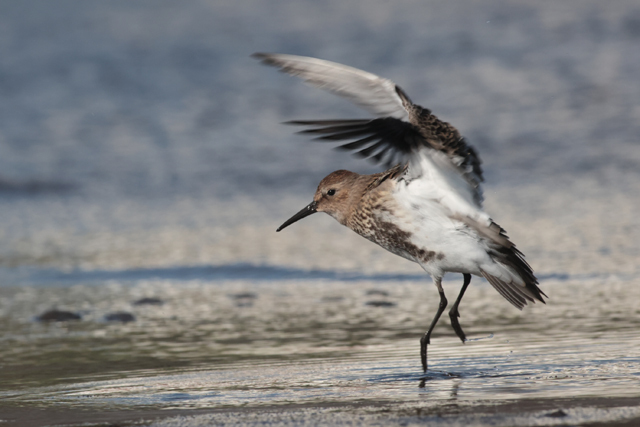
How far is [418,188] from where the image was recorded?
4.92m

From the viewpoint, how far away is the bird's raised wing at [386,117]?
14.3 ft

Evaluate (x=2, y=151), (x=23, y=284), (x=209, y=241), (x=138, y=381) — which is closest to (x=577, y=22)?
(x=209, y=241)

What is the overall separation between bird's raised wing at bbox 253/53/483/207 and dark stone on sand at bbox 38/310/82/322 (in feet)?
8.76

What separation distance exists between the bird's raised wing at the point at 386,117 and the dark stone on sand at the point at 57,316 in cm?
267

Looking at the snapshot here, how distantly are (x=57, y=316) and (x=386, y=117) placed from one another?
303 cm

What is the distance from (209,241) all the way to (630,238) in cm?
383

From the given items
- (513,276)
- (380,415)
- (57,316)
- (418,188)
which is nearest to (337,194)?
(418,188)

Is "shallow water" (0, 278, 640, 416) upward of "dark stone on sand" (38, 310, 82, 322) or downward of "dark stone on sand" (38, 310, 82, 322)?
downward

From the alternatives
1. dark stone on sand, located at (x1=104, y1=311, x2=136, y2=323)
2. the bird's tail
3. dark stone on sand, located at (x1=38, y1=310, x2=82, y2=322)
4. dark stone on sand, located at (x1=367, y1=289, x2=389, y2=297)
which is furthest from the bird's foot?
dark stone on sand, located at (x1=38, y1=310, x2=82, y2=322)

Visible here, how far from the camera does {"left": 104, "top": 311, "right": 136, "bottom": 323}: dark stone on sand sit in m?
6.09

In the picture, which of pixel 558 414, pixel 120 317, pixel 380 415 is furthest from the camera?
pixel 120 317

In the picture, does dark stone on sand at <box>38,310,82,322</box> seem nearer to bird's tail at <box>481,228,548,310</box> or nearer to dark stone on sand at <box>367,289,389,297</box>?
dark stone on sand at <box>367,289,389,297</box>

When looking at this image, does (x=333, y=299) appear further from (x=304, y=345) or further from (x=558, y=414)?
(x=558, y=414)

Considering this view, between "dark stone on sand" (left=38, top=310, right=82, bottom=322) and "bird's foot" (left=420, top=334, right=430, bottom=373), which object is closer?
"bird's foot" (left=420, top=334, right=430, bottom=373)
